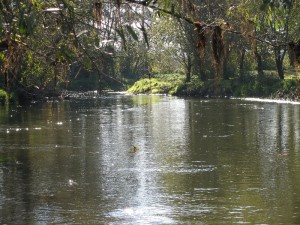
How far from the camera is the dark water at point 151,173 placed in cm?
1428

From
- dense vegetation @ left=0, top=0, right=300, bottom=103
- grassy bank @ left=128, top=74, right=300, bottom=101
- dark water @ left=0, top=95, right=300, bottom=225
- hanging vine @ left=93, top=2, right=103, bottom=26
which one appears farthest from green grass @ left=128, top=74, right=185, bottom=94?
hanging vine @ left=93, top=2, right=103, bottom=26

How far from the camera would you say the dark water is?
46.9 ft

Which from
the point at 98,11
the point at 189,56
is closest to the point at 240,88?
the point at 189,56

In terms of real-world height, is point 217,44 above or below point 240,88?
above

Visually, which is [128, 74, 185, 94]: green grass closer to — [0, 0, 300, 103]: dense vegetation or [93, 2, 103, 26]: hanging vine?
[0, 0, 300, 103]: dense vegetation

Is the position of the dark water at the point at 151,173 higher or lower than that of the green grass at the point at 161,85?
lower

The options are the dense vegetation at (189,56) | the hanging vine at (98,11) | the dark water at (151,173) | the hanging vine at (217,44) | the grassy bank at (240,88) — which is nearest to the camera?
the hanging vine at (98,11)

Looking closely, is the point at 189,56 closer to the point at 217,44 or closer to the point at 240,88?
the point at 240,88

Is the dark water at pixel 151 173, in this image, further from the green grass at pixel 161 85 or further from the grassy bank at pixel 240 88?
the green grass at pixel 161 85

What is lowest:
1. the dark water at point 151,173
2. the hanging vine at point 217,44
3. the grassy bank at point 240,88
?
the dark water at point 151,173

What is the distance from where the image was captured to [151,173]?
19.4m

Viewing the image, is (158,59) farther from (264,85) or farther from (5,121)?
(5,121)

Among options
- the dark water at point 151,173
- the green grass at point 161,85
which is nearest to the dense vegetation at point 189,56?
the green grass at point 161,85

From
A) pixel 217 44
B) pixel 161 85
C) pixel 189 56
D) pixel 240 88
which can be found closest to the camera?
pixel 217 44
